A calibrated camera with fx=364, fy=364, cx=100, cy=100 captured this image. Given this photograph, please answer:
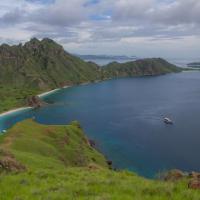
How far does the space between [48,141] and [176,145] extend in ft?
157

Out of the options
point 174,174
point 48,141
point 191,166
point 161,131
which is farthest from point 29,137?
point 174,174

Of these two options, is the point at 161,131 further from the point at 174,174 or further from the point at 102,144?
the point at 174,174

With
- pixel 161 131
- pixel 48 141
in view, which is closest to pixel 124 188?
pixel 48 141

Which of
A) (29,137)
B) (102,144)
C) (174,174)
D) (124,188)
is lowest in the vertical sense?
(102,144)

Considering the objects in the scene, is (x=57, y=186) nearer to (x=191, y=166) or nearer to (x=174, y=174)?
(x=174, y=174)

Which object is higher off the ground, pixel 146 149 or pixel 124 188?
pixel 124 188

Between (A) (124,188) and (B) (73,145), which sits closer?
(A) (124,188)

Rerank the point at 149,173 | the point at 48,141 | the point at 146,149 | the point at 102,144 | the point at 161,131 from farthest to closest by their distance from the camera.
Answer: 1. the point at 161,131
2. the point at 102,144
3. the point at 146,149
4. the point at 48,141
5. the point at 149,173

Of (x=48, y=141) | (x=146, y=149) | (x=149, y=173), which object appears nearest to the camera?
(x=149, y=173)

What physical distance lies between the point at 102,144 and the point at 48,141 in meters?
34.7

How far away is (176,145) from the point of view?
132 metres

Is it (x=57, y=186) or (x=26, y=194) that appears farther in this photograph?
(x=57, y=186)

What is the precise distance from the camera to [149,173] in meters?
103

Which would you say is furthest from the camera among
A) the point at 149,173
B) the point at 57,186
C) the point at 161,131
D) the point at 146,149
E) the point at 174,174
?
the point at 161,131
